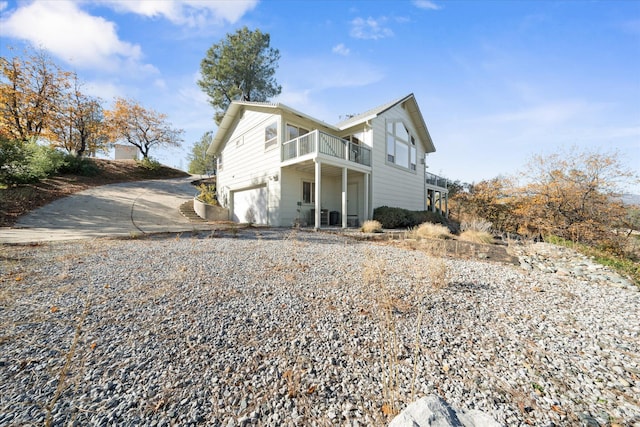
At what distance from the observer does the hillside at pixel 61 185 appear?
9.95 metres

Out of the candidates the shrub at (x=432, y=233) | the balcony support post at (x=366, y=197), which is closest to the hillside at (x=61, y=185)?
the balcony support post at (x=366, y=197)

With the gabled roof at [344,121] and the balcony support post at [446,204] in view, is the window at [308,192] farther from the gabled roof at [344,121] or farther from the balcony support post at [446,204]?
the balcony support post at [446,204]

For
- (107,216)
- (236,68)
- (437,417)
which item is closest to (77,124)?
(236,68)

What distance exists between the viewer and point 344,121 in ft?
45.1

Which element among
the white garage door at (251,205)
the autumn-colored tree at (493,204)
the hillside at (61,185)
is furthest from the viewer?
the autumn-colored tree at (493,204)

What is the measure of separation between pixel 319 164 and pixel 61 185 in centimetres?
1795

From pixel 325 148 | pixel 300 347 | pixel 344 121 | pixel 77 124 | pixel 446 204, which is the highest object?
pixel 77 124

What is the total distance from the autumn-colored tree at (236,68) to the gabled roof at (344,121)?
5867 mm

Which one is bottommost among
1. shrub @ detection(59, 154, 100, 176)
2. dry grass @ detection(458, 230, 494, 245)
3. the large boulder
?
the large boulder

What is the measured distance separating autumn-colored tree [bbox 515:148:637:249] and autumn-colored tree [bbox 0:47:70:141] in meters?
29.0

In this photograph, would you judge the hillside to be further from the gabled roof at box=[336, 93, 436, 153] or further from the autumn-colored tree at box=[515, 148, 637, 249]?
the autumn-colored tree at box=[515, 148, 637, 249]

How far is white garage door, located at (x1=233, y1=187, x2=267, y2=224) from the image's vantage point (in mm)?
12739

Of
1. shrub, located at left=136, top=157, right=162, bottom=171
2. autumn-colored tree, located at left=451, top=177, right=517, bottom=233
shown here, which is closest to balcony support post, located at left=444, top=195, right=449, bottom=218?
autumn-colored tree, located at left=451, top=177, right=517, bottom=233

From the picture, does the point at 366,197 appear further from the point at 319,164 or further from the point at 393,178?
the point at 319,164
